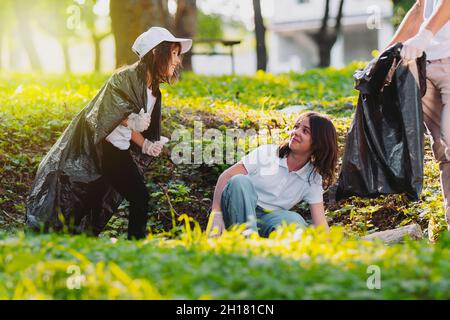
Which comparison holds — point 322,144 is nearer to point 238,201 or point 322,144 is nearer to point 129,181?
point 238,201

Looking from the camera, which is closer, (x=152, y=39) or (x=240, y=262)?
(x=240, y=262)

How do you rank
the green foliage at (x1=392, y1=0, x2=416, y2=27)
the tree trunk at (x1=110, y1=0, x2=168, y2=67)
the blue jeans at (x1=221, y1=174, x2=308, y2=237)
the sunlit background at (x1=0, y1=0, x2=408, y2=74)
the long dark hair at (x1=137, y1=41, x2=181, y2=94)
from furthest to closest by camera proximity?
the sunlit background at (x1=0, y1=0, x2=408, y2=74) → the green foliage at (x1=392, y1=0, x2=416, y2=27) → the tree trunk at (x1=110, y1=0, x2=168, y2=67) → the long dark hair at (x1=137, y1=41, x2=181, y2=94) → the blue jeans at (x1=221, y1=174, x2=308, y2=237)

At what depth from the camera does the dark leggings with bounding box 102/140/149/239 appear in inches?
226

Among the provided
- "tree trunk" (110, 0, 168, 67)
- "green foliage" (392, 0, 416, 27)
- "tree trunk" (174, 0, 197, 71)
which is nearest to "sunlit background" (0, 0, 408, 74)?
"green foliage" (392, 0, 416, 27)

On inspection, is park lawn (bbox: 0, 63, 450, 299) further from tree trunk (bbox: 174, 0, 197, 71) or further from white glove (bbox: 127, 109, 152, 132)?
tree trunk (bbox: 174, 0, 197, 71)

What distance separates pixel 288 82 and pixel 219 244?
978 cm

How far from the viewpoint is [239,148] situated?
8320mm

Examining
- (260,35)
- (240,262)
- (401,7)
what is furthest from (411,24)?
(401,7)

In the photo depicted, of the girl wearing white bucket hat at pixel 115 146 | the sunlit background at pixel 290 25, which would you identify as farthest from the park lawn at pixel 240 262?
the sunlit background at pixel 290 25

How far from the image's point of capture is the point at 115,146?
5758mm

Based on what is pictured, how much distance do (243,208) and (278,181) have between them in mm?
438

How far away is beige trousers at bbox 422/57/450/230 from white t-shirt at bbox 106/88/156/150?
74.4 inches
